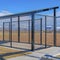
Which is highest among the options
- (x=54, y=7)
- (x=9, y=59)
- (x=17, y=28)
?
(x=54, y=7)

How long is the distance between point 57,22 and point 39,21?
160cm

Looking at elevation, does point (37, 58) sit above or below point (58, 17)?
below

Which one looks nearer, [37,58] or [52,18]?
[37,58]

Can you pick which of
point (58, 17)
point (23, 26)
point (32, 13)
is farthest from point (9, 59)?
point (23, 26)

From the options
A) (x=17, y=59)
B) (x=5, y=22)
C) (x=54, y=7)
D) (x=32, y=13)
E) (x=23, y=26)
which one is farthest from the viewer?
(x=5, y=22)

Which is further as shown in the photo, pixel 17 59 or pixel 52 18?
pixel 52 18

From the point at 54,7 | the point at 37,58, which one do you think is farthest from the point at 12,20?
the point at 37,58

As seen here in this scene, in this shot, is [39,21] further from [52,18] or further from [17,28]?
[17,28]

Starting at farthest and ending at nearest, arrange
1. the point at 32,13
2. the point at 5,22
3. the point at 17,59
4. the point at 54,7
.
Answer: the point at 5,22
the point at 54,7
the point at 32,13
the point at 17,59

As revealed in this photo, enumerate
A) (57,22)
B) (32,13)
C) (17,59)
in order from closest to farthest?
(17,59) < (32,13) < (57,22)

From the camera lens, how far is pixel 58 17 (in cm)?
1341

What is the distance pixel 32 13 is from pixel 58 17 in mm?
3184

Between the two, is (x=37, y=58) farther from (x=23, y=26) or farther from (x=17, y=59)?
(x=23, y=26)

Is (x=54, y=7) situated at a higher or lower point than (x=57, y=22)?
higher
